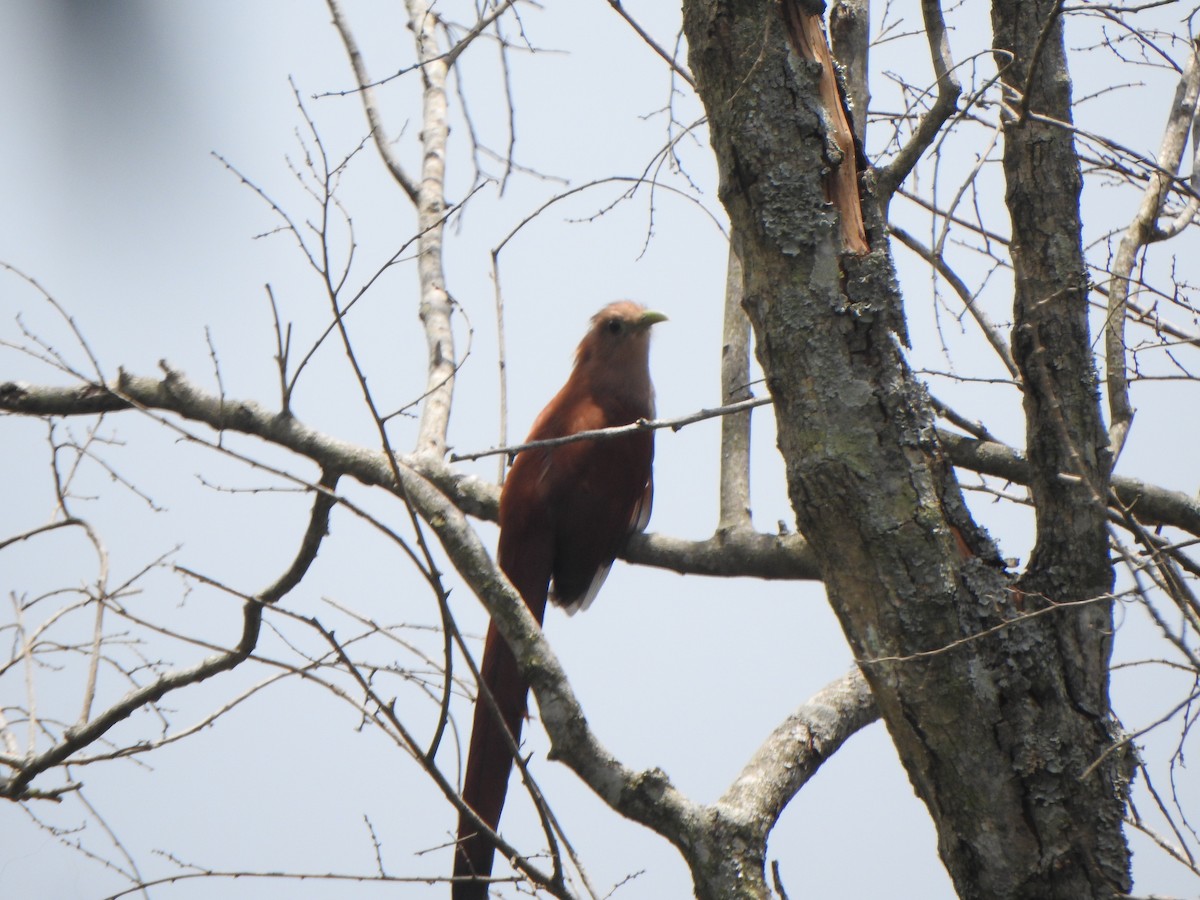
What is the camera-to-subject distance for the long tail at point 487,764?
2.14 metres

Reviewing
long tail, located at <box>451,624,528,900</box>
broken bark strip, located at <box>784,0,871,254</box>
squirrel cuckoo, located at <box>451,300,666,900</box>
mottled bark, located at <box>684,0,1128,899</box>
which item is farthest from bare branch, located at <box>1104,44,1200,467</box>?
squirrel cuckoo, located at <box>451,300,666,900</box>

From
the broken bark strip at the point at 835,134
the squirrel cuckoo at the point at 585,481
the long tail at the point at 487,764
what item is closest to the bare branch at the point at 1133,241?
the broken bark strip at the point at 835,134

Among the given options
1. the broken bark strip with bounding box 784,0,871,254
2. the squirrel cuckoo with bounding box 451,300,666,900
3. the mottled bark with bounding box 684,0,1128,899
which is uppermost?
the squirrel cuckoo with bounding box 451,300,666,900

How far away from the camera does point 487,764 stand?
7.94ft

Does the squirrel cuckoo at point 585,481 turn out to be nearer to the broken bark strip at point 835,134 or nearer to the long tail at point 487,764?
the long tail at point 487,764

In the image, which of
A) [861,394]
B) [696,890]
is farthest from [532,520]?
[861,394]

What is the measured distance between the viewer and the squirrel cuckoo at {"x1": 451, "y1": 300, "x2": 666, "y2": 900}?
3332mm

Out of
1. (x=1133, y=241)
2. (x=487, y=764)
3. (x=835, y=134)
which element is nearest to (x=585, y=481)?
(x=487, y=764)

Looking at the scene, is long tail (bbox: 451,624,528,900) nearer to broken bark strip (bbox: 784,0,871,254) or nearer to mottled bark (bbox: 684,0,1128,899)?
mottled bark (bbox: 684,0,1128,899)

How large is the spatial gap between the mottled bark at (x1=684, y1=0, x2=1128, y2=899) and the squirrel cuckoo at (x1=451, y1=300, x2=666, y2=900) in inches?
71.1

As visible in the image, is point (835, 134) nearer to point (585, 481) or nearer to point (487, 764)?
point (487, 764)

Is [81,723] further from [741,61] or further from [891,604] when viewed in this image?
[741,61]

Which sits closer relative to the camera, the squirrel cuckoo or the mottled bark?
the mottled bark

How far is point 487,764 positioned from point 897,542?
4.23ft
